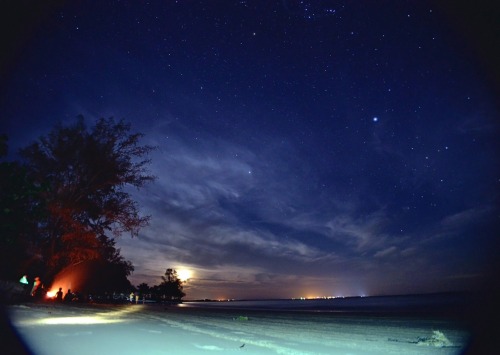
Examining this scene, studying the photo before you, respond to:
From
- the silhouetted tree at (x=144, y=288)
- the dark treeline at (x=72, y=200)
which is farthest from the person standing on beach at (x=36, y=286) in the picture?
the silhouetted tree at (x=144, y=288)

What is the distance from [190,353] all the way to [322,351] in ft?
14.2

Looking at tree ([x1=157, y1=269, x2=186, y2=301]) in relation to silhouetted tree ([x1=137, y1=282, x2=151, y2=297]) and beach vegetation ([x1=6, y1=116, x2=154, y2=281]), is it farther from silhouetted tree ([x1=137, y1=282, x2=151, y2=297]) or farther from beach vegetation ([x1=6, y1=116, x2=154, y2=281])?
beach vegetation ([x1=6, y1=116, x2=154, y2=281])

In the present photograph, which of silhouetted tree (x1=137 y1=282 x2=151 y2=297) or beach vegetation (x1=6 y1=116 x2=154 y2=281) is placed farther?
silhouetted tree (x1=137 y1=282 x2=151 y2=297)

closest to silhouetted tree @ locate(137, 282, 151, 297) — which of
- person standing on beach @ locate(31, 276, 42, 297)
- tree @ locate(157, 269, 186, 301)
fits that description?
tree @ locate(157, 269, 186, 301)

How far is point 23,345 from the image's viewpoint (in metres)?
6.63

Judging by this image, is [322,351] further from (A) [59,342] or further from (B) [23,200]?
(B) [23,200]

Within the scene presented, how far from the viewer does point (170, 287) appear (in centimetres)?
14262

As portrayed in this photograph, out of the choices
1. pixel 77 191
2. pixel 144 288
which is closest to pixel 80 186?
pixel 77 191

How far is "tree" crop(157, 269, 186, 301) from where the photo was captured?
141 meters

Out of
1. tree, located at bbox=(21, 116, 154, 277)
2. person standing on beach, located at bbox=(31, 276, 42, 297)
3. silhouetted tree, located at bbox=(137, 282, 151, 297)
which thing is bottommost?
silhouetted tree, located at bbox=(137, 282, 151, 297)

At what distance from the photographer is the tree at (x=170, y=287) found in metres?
141

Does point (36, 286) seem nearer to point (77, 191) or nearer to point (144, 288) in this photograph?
point (77, 191)

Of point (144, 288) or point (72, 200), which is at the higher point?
point (72, 200)

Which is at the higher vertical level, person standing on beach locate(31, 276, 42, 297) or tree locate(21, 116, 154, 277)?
tree locate(21, 116, 154, 277)
